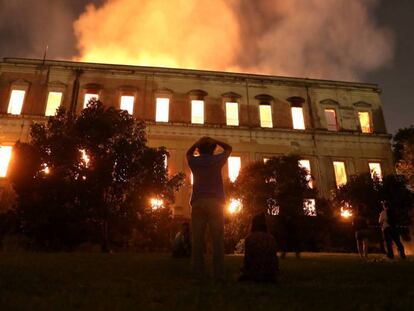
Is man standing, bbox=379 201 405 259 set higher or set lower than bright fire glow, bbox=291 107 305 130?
lower

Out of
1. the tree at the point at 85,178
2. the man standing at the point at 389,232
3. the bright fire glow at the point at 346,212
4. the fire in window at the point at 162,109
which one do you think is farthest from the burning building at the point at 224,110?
the man standing at the point at 389,232

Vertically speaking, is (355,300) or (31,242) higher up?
(31,242)

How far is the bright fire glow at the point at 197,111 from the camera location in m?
29.9

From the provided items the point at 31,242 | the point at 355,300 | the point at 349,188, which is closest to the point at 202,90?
the point at 349,188

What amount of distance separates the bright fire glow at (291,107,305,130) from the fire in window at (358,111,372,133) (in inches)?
225

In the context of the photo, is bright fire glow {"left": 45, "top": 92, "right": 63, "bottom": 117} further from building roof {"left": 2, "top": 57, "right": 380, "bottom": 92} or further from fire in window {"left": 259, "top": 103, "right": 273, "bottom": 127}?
fire in window {"left": 259, "top": 103, "right": 273, "bottom": 127}

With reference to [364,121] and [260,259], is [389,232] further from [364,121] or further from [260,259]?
[364,121]

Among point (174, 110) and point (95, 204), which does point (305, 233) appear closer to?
point (95, 204)

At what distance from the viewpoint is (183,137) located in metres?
28.8

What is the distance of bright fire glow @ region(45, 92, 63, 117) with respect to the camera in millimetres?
28750

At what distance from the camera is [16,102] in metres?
28.4

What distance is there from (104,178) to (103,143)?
196 centimetres

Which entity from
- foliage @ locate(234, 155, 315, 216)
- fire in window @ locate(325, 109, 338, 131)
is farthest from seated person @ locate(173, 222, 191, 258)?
fire in window @ locate(325, 109, 338, 131)

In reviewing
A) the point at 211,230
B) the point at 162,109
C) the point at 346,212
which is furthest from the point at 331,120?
the point at 211,230
